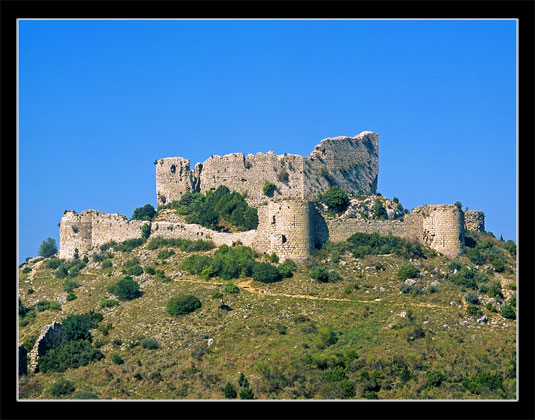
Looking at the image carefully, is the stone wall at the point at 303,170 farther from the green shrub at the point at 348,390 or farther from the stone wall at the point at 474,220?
the green shrub at the point at 348,390

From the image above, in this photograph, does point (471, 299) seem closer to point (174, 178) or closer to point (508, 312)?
point (508, 312)

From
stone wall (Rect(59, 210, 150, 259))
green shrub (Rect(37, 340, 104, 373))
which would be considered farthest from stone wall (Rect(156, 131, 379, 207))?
green shrub (Rect(37, 340, 104, 373))

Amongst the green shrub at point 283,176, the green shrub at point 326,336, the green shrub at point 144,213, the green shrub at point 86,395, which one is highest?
the green shrub at point 283,176

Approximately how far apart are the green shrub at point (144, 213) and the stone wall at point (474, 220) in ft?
56.4

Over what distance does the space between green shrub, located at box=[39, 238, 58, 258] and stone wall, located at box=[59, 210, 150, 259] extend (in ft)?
25.4

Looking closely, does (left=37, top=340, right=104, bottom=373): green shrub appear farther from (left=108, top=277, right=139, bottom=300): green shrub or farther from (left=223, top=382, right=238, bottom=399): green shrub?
(left=223, top=382, right=238, bottom=399): green shrub

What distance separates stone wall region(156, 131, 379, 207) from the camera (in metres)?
51.7

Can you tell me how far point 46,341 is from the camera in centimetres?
3891

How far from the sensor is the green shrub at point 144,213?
175 feet

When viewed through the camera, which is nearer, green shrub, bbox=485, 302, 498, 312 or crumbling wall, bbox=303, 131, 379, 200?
green shrub, bbox=485, 302, 498, 312

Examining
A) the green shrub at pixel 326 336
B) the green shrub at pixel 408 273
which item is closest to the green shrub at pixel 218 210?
the green shrub at pixel 408 273
